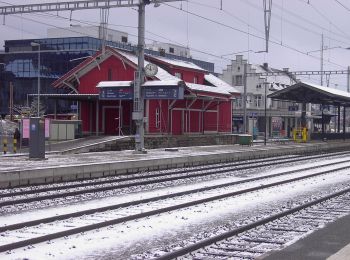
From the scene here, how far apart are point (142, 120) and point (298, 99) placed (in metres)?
26.7

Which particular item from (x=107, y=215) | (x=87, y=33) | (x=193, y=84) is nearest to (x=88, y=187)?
(x=107, y=215)

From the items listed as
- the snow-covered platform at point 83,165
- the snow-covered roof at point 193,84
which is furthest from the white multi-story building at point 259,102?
the snow-covered platform at point 83,165

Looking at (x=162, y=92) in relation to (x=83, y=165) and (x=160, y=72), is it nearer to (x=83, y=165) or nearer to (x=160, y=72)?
(x=160, y=72)

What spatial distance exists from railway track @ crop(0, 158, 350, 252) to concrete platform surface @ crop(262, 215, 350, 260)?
3.46 m

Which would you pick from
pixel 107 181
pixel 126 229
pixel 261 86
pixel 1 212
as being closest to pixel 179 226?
pixel 126 229

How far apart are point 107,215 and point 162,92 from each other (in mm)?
20496

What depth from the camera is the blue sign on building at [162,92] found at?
31266 mm

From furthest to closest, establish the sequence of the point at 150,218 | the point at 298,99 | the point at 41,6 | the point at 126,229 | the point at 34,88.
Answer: the point at 34,88
the point at 298,99
the point at 41,6
the point at 150,218
the point at 126,229

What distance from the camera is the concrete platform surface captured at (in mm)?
7738

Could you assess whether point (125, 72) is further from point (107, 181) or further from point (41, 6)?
point (107, 181)

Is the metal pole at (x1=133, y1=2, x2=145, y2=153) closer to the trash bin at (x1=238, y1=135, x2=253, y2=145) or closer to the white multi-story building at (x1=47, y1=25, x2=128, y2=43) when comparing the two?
the trash bin at (x1=238, y1=135, x2=253, y2=145)

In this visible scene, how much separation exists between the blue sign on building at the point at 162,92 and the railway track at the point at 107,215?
14314mm

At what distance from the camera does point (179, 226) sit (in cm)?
1039

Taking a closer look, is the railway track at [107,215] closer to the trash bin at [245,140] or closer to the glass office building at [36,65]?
the trash bin at [245,140]
